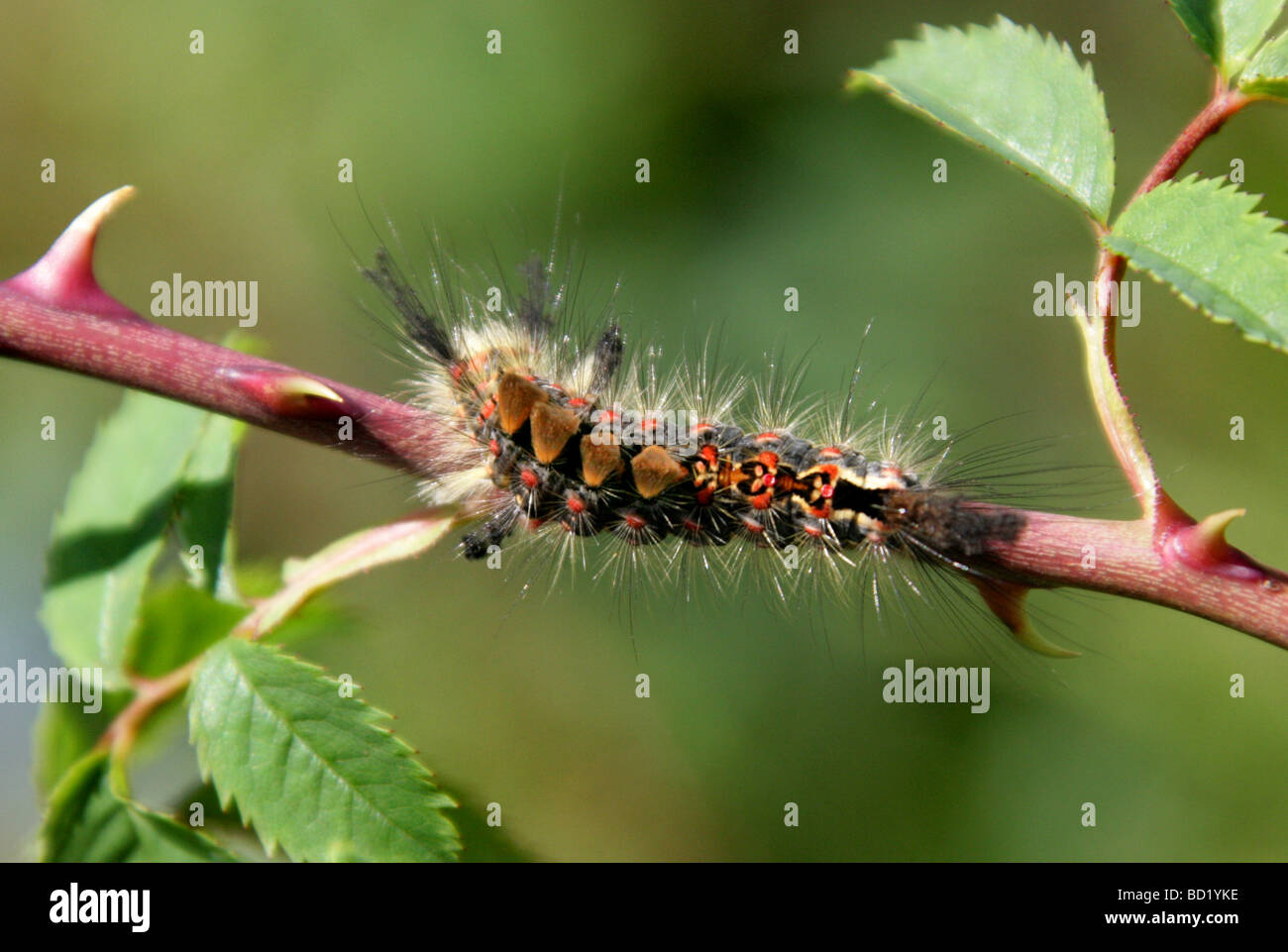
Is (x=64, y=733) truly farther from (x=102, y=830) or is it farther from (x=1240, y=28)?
(x=1240, y=28)

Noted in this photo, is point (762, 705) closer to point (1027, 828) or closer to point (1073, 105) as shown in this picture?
point (1027, 828)

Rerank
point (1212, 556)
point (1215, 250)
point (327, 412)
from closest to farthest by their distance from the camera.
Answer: point (1215, 250) < point (1212, 556) < point (327, 412)

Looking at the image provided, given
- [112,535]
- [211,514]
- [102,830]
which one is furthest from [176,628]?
[102,830]

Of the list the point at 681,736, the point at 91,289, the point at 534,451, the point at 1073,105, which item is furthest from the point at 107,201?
the point at 681,736

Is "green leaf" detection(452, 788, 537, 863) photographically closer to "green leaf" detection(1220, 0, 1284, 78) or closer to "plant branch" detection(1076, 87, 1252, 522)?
"plant branch" detection(1076, 87, 1252, 522)

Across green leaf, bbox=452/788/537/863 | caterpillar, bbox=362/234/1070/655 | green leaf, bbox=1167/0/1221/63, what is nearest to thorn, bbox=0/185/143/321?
caterpillar, bbox=362/234/1070/655

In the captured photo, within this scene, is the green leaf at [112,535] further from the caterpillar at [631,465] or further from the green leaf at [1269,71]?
the green leaf at [1269,71]

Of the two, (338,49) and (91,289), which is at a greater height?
(338,49)
